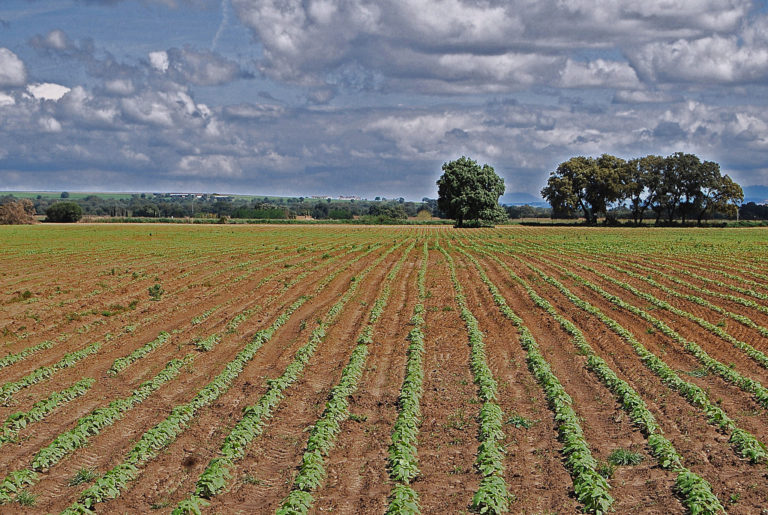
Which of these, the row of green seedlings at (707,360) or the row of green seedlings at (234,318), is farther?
the row of green seedlings at (234,318)

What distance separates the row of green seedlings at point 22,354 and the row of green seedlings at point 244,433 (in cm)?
627

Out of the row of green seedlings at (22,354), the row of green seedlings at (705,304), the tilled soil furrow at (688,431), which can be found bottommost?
the row of green seedlings at (22,354)

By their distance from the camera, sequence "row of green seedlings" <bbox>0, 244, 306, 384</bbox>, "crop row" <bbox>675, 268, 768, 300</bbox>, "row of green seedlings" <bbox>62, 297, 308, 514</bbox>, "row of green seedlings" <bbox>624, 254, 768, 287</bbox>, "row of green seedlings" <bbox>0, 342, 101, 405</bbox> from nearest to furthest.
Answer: "row of green seedlings" <bbox>62, 297, 308, 514</bbox> → "row of green seedlings" <bbox>0, 342, 101, 405</bbox> → "row of green seedlings" <bbox>0, 244, 306, 384</bbox> → "crop row" <bbox>675, 268, 768, 300</bbox> → "row of green seedlings" <bbox>624, 254, 768, 287</bbox>

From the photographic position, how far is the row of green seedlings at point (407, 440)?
26.0 feet

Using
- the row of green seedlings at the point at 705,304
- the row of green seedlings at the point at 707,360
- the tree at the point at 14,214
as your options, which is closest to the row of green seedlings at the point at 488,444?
the row of green seedlings at the point at 707,360

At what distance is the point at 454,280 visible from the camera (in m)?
29.0

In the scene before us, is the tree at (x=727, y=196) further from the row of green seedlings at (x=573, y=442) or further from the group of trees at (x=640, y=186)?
the row of green seedlings at (x=573, y=442)

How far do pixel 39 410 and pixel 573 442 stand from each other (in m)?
8.72

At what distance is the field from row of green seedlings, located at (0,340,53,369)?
0.22 ft

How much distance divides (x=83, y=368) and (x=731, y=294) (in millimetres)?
22303

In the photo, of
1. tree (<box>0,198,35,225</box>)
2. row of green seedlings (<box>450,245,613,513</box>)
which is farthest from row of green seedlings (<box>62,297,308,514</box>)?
tree (<box>0,198,35,225</box>)

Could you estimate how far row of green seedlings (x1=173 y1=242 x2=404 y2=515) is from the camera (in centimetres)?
830

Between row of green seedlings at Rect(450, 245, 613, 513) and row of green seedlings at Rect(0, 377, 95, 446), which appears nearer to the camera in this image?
row of green seedlings at Rect(450, 245, 613, 513)

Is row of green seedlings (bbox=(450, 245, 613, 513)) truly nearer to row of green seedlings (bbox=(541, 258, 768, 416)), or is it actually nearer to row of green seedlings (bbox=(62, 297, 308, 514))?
row of green seedlings (bbox=(541, 258, 768, 416))
